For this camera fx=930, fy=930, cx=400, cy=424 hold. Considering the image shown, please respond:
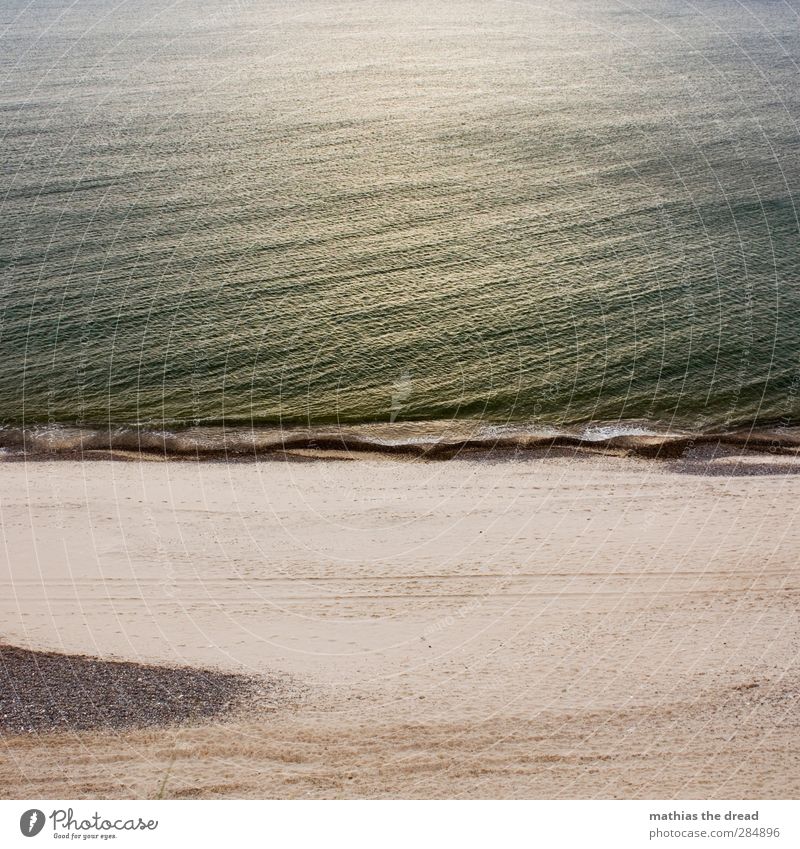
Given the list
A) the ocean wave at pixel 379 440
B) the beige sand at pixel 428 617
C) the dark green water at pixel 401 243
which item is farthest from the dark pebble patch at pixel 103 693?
the dark green water at pixel 401 243

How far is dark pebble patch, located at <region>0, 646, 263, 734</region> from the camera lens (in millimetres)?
33188

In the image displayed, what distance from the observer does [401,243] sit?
69312 millimetres

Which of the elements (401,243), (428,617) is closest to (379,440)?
(428,617)

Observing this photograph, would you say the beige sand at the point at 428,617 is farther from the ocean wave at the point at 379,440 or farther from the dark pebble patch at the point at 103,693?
the ocean wave at the point at 379,440

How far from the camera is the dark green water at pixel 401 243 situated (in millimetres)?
54750

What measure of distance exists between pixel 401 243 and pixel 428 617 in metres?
38.0

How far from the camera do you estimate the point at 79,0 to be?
609 ft

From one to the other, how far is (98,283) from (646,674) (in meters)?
46.3

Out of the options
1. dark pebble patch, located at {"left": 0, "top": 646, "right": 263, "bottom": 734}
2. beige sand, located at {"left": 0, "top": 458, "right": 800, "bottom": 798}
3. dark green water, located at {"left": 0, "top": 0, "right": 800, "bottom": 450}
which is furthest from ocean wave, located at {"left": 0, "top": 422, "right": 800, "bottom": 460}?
dark pebble patch, located at {"left": 0, "top": 646, "right": 263, "bottom": 734}

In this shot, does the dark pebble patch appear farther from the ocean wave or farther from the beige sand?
the ocean wave

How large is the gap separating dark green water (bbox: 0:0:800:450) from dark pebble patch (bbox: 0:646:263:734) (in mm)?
19446

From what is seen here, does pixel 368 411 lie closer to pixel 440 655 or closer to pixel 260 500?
pixel 260 500

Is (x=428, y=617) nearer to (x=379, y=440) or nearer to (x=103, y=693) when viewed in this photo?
(x=103, y=693)

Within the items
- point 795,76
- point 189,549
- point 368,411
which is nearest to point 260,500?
point 189,549
